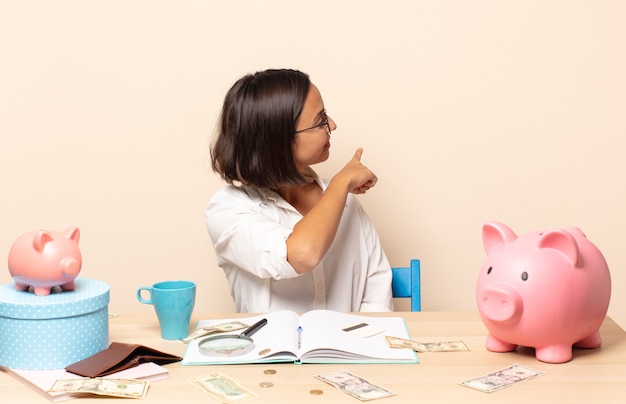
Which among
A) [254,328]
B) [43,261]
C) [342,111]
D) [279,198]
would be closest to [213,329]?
[254,328]

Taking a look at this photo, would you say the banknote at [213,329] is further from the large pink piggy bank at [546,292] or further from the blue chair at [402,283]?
the blue chair at [402,283]

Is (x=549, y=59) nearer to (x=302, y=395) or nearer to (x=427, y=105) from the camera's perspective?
(x=427, y=105)

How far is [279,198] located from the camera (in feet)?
6.90

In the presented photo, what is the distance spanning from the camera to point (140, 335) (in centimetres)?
155

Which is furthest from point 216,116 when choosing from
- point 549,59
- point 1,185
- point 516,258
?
point 516,258

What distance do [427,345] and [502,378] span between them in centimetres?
A: 20

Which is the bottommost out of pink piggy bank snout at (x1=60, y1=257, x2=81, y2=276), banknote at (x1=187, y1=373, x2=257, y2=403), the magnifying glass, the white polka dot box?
banknote at (x1=187, y1=373, x2=257, y2=403)

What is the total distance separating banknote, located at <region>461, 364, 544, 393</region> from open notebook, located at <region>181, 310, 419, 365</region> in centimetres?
13

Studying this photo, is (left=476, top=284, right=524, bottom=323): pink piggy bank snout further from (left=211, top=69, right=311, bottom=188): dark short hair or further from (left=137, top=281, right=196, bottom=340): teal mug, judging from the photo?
(left=211, top=69, right=311, bottom=188): dark short hair

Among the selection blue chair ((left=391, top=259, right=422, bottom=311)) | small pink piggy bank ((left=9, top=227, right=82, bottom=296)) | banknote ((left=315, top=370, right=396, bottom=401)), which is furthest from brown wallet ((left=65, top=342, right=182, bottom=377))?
blue chair ((left=391, top=259, right=422, bottom=311))

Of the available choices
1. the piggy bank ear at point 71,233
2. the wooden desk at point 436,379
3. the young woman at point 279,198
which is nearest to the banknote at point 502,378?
the wooden desk at point 436,379

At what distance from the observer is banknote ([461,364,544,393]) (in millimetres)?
1246

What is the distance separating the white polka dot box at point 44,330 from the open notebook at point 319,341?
0.61 feet

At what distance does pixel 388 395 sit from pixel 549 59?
5.61 ft
